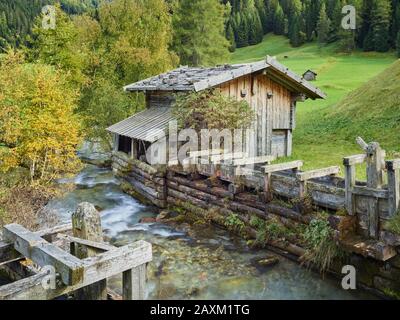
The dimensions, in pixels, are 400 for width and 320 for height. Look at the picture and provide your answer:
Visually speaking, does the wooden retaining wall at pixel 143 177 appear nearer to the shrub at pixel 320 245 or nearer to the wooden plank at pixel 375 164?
the shrub at pixel 320 245

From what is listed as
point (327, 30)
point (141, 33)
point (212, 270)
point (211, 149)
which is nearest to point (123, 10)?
point (141, 33)

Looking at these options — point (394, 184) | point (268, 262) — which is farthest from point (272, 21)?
point (394, 184)

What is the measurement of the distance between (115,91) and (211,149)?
10835 mm

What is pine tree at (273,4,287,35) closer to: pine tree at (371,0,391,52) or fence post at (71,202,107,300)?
pine tree at (371,0,391,52)

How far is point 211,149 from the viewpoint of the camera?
1558 centimetres

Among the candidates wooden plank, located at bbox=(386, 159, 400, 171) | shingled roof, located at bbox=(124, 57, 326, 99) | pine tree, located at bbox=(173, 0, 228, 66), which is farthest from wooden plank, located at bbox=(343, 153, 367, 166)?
Answer: pine tree, located at bbox=(173, 0, 228, 66)

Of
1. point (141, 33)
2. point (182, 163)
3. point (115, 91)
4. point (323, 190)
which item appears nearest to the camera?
point (323, 190)

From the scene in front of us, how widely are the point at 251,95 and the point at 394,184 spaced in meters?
10.6

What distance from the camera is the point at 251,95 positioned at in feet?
57.8

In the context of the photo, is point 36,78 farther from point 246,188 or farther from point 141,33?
point 141,33

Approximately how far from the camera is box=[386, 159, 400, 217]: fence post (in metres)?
7.62

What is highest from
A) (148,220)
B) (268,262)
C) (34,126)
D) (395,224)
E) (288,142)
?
(34,126)

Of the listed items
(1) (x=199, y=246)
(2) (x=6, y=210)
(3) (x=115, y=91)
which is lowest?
(1) (x=199, y=246)

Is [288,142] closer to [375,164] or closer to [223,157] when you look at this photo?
[223,157]
